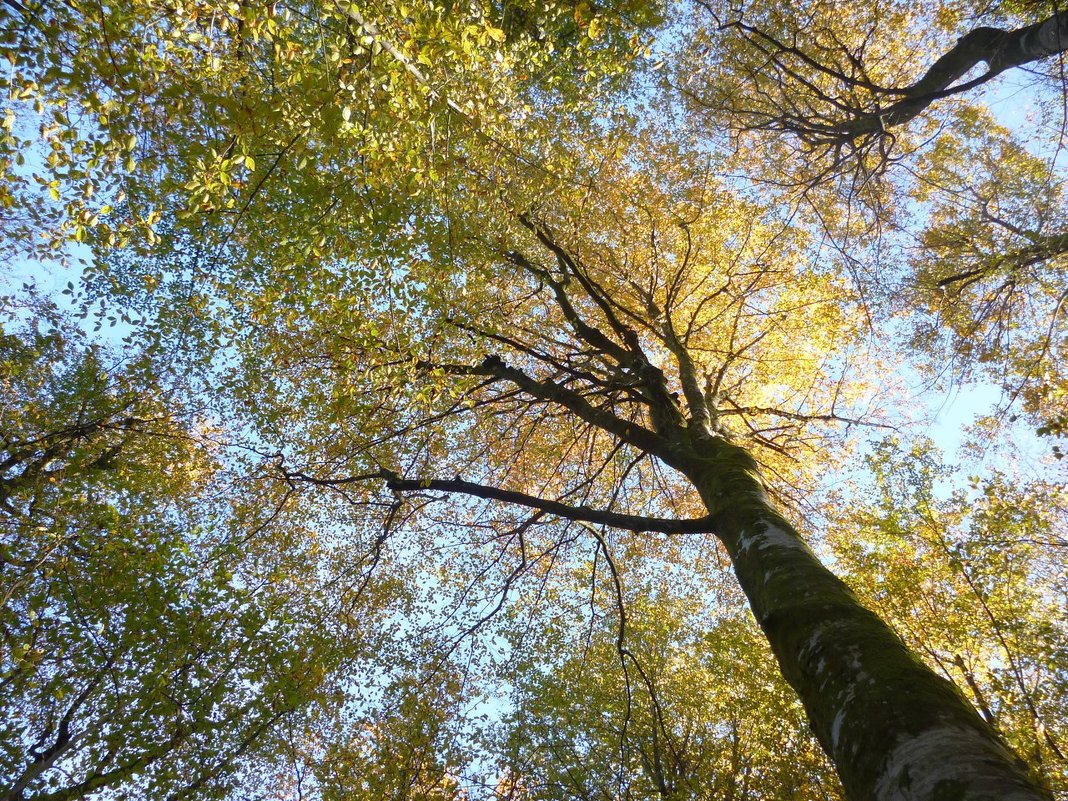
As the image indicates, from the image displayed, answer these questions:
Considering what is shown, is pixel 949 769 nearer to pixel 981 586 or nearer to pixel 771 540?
pixel 771 540

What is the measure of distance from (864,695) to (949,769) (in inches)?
20.6

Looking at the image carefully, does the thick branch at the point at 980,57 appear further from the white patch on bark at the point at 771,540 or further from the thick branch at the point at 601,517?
the thick branch at the point at 601,517

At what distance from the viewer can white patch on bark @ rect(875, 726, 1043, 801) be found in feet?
5.91

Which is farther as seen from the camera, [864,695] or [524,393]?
[524,393]

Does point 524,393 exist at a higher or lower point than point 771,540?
higher

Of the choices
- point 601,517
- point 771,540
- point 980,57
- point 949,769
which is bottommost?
point 949,769

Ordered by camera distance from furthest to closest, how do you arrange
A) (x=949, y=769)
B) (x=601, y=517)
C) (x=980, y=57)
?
(x=980, y=57)
(x=601, y=517)
(x=949, y=769)

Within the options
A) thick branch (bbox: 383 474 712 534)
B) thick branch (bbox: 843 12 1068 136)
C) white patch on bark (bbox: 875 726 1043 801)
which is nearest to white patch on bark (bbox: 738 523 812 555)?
thick branch (bbox: 383 474 712 534)

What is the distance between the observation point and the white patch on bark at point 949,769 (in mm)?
1801

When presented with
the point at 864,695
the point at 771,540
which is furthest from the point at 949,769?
the point at 771,540

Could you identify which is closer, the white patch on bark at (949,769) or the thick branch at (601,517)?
the white patch on bark at (949,769)

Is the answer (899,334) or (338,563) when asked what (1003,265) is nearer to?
(899,334)

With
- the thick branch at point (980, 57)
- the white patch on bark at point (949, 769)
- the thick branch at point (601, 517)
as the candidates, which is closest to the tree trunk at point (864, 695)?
the white patch on bark at point (949, 769)

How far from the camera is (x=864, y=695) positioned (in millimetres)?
2443
